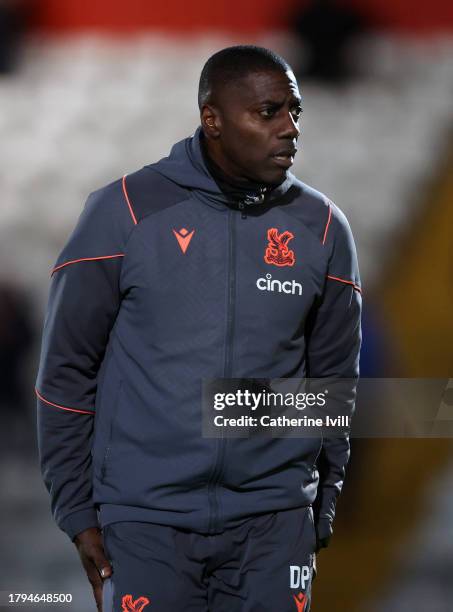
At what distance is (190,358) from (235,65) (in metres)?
0.40

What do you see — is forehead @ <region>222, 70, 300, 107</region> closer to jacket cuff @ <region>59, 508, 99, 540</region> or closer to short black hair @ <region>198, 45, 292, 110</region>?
short black hair @ <region>198, 45, 292, 110</region>

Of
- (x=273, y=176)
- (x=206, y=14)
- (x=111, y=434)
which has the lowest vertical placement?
(x=111, y=434)

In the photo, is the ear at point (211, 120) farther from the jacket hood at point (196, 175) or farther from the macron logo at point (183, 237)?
the macron logo at point (183, 237)

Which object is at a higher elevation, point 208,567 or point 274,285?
point 274,285

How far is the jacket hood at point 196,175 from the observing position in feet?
4.76

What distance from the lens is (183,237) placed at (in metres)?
1.43

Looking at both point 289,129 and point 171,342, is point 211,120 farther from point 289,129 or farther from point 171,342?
point 171,342

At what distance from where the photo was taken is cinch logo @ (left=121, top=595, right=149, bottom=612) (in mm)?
1375

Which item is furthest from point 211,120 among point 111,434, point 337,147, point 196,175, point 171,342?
point 337,147

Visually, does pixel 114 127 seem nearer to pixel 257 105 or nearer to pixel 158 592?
pixel 257 105

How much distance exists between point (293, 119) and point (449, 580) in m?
1.67

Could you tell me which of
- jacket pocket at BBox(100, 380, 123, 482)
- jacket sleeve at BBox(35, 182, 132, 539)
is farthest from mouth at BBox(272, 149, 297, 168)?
jacket pocket at BBox(100, 380, 123, 482)

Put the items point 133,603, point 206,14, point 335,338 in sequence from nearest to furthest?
point 133,603 < point 335,338 < point 206,14

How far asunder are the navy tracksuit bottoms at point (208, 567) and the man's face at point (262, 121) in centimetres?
47
